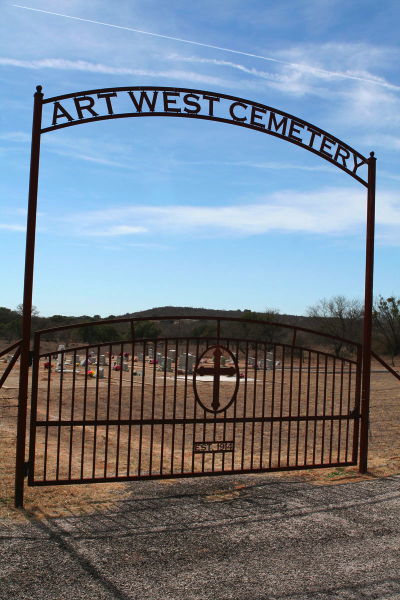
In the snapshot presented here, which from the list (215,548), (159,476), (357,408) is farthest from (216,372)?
(215,548)

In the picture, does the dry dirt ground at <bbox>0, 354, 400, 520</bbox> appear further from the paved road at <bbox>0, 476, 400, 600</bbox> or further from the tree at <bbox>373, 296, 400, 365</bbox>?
the tree at <bbox>373, 296, 400, 365</bbox>

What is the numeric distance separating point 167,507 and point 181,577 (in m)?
1.44

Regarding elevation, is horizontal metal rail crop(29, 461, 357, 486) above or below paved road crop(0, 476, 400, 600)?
above

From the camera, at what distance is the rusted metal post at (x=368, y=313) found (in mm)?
6816

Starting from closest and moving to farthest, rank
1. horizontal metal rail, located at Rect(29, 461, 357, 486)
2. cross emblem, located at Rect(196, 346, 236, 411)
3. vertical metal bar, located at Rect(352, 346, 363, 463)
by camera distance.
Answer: horizontal metal rail, located at Rect(29, 461, 357, 486), cross emblem, located at Rect(196, 346, 236, 411), vertical metal bar, located at Rect(352, 346, 363, 463)

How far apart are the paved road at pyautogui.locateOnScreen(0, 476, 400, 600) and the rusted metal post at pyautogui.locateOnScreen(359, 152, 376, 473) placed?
2.95 ft

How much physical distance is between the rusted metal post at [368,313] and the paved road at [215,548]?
2.95 feet

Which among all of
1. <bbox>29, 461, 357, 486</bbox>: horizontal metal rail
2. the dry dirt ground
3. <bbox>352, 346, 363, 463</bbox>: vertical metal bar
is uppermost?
<bbox>352, 346, 363, 463</bbox>: vertical metal bar

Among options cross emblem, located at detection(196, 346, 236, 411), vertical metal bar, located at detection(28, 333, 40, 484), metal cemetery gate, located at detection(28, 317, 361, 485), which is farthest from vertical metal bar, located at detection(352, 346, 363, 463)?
vertical metal bar, located at detection(28, 333, 40, 484)

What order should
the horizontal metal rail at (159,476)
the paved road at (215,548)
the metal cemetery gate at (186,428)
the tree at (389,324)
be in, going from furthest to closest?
the tree at (389,324)
the metal cemetery gate at (186,428)
the horizontal metal rail at (159,476)
the paved road at (215,548)

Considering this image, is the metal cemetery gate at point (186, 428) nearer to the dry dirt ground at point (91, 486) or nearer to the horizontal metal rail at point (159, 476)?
the horizontal metal rail at point (159, 476)

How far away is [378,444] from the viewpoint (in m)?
9.64

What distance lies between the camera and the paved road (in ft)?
12.5

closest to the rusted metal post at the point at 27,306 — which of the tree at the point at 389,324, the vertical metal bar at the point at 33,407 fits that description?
the vertical metal bar at the point at 33,407
